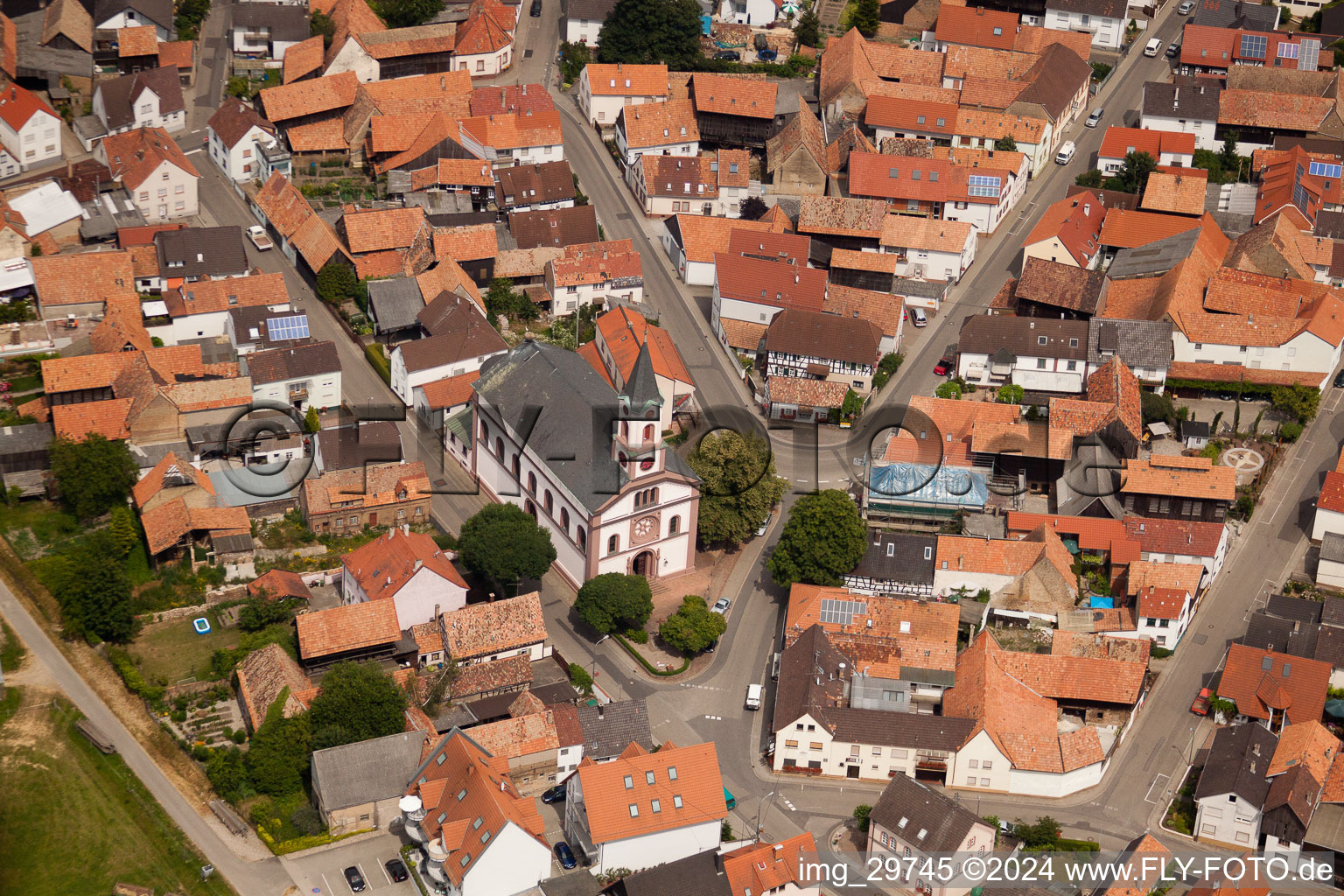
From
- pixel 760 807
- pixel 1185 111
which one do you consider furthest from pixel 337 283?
pixel 1185 111

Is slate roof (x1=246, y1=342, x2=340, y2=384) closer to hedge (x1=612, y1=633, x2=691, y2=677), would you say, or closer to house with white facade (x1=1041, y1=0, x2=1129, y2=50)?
hedge (x1=612, y1=633, x2=691, y2=677)

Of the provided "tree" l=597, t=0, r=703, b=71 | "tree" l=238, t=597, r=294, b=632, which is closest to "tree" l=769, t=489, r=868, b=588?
"tree" l=238, t=597, r=294, b=632

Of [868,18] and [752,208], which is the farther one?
[868,18]

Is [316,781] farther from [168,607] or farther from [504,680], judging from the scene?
[168,607]

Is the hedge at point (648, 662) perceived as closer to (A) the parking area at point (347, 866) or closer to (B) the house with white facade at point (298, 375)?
(A) the parking area at point (347, 866)

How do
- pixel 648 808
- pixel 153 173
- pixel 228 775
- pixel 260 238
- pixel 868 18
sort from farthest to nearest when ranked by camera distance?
pixel 868 18 < pixel 153 173 < pixel 260 238 < pixel 228 775 < pixel 648 808

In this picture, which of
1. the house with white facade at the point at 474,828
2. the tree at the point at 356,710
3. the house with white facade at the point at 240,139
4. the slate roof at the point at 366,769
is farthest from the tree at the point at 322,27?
the house with white facade at the point at 474,828

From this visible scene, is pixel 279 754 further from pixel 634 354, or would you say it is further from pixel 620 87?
pixel 620 87
